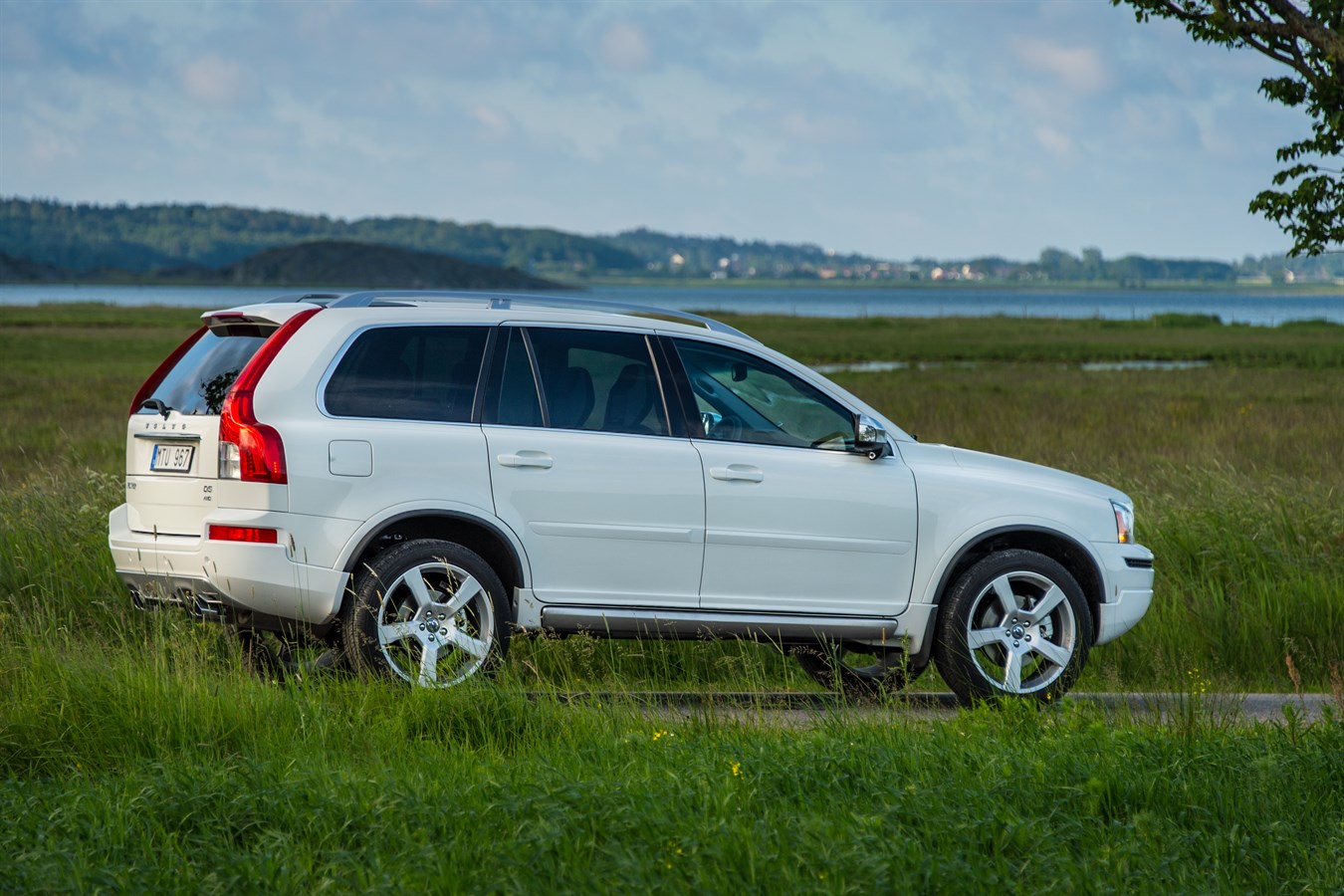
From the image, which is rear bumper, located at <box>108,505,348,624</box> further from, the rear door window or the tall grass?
the rear door window

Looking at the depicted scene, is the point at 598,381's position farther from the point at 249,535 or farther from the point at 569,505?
the point at 249,535

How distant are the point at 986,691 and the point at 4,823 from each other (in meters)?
4.51

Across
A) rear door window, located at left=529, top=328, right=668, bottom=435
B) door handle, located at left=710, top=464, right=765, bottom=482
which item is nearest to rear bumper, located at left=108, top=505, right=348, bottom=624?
rear door window, located at left=529, top=328, right=668, bottom=435

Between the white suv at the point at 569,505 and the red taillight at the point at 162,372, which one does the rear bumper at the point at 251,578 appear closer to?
the white suv at the point at 569,505

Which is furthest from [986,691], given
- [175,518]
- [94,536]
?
[94,536]

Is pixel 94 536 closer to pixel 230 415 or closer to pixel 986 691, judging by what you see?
pixel 230 415

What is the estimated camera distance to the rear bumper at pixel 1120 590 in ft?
25.5

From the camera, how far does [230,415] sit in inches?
265

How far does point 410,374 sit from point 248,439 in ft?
2.69

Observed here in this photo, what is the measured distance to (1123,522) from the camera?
7.90 m

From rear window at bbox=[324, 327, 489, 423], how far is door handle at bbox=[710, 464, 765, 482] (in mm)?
1202

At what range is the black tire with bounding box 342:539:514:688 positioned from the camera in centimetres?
671

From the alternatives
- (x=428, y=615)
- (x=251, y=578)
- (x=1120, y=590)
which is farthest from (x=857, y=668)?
(x=251, y=578)

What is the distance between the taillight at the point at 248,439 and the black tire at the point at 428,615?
0.63 meters
